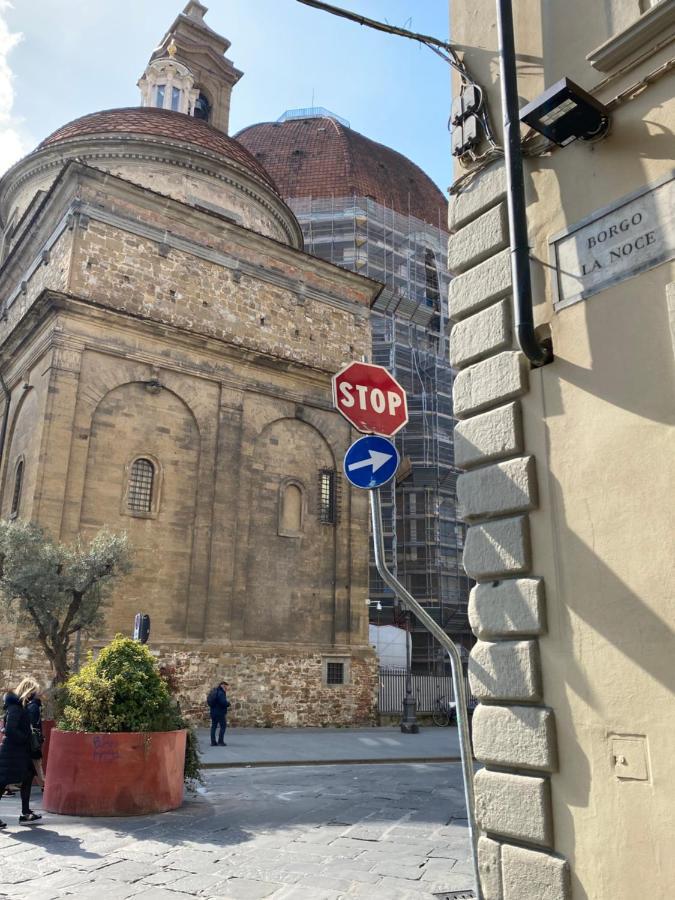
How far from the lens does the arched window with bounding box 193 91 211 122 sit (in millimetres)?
33844

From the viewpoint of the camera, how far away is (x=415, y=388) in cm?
3109

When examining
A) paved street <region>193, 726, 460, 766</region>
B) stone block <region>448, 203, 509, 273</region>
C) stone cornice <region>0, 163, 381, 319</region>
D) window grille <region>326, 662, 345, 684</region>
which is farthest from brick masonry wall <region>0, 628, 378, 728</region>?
stone block <region>448, 203, 509, 273</region>

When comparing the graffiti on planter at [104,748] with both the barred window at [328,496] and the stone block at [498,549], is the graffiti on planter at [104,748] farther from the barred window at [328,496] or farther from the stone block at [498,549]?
the barred window at [328,496]

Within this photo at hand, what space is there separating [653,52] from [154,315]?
52.2 feet

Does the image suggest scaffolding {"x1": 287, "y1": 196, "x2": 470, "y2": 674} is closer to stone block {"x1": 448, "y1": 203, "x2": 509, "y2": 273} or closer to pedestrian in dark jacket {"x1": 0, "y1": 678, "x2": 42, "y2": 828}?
pedestrian in dark jacket {"x1": 0, "y1": 678, "x2": 42, "y2": 828}

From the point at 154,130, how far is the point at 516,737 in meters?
23.0

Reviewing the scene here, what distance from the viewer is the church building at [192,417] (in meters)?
17.0

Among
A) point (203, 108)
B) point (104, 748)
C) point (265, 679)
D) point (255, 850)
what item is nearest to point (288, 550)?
point (265, 679)

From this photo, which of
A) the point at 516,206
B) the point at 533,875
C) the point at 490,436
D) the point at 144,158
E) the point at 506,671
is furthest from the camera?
the point at 144,158

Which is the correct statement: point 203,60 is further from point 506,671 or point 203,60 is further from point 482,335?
point 506,671

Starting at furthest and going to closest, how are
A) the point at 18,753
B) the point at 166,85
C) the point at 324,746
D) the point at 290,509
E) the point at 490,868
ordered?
the point at 166,85 < the point at 290,509 < the point at 324,746 < the point at 18,753 < the point at 490,868

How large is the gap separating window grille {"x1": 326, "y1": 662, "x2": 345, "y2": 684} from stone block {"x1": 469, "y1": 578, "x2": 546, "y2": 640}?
15623 mm

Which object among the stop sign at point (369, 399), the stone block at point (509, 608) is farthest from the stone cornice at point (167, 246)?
the stone block at point (509, 608)

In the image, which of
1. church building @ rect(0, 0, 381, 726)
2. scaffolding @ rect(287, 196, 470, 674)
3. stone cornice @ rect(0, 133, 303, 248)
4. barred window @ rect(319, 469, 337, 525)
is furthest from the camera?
scaffolding @ rect(287, 196, 470, 674)
